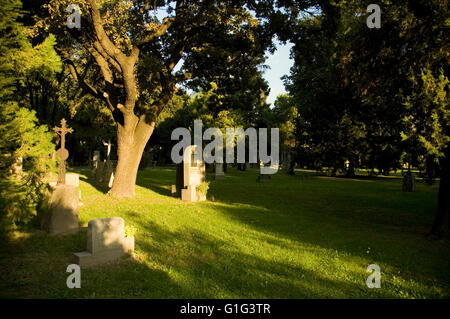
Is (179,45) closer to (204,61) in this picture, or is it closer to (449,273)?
(204,61)

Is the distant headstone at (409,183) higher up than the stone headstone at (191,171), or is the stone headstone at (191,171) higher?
the stone headstone at (191,171)

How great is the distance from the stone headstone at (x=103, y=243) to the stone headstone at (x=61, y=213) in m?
1.99

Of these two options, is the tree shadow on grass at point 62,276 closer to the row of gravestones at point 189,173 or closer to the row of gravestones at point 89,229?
the row of gravestones at point 89,229

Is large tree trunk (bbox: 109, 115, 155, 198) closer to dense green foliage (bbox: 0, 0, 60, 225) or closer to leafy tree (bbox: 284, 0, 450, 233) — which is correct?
dense green foliage (bbox: 0, 0, 60, 225)

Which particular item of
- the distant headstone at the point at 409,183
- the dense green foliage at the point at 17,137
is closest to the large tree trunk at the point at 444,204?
the dense green foliage at the point at 17,137

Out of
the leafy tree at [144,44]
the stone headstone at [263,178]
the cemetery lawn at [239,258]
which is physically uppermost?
the leafy tree at [144,44]

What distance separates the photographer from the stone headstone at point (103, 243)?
5715 mm

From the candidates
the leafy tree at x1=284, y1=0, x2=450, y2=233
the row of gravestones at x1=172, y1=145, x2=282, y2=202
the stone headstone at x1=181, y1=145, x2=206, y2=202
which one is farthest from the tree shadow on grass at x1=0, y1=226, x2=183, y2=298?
the row of gravestones at x1=172, y1=145, x2=282, y2=202

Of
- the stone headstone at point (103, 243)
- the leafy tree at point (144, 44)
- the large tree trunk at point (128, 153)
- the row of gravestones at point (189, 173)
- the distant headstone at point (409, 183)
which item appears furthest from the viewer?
the distant headstone at point (409, 183)

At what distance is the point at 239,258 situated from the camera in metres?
6.45

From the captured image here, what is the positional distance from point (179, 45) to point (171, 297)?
Result: 12.1 meters

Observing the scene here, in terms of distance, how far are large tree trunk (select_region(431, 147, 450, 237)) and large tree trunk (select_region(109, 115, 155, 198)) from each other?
11241 mm

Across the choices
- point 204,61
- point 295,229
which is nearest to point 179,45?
point 204,61

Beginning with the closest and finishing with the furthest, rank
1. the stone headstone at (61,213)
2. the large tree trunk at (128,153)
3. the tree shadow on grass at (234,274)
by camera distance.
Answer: the tree shadow on grass at (234,274) < the stone headstone at (61,213) < the large tree trunk at (128,153)
